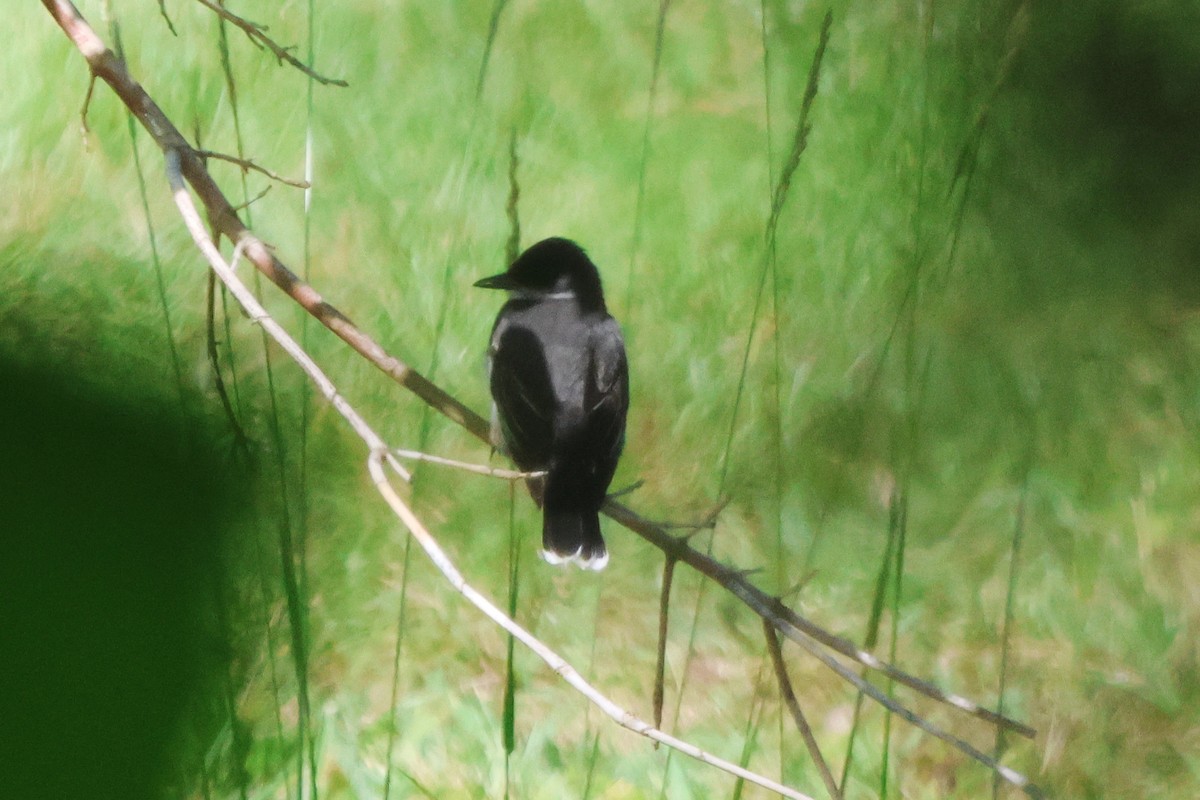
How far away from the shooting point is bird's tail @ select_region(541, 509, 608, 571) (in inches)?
53.6

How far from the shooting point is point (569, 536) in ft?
4.48

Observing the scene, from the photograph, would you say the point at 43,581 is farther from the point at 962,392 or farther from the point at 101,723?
the point at 962,392

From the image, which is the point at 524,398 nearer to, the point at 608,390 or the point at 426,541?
the point at 608,390

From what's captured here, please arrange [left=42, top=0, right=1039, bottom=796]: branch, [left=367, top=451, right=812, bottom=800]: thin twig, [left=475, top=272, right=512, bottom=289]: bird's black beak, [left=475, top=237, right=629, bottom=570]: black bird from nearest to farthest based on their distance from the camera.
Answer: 1. [left=367, top=451, right=812, bottom=800]: thin twig
2. [left=42, top=0, right=1039, bottom=796]: branch
3. [left=475, top=237, right=629, bottom=570]: black bird
4. [left=475, top=272, right=512, bottom=289]: bird's black beak

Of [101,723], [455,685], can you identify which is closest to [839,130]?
[455,685]

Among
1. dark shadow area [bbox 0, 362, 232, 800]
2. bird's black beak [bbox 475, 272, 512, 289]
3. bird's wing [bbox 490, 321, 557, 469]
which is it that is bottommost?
dark shadow area [bbox 0, 362, 232, 800]

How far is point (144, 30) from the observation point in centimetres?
165

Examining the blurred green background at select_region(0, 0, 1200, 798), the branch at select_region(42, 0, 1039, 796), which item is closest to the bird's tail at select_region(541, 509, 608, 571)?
the blurred green background at select_region(0, 0, 1200, 798)

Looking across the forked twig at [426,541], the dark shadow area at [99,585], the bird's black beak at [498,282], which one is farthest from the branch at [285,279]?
the dark shadow area at [99,585]

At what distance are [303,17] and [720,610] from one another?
1.09m

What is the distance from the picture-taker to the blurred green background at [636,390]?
4.65ft

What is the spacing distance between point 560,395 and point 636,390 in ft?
0.94

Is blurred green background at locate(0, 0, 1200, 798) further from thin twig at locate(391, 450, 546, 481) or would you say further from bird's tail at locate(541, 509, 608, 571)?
thin twig at locate(391, 450, 546, 481)

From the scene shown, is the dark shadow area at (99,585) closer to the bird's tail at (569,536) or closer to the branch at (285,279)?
the bird's tail at (569,536)
